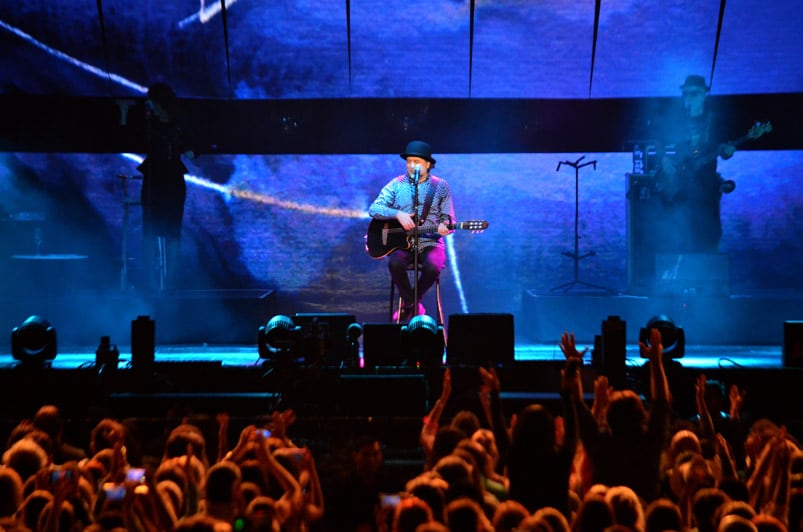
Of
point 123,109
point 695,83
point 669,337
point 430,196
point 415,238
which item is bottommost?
point 669,337

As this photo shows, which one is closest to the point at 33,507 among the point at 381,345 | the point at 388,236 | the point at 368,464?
the point at 368,464

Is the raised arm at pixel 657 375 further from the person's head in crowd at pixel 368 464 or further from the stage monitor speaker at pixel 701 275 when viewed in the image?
the stage monitor speaker at pixel 701 275

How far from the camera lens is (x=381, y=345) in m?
6.09

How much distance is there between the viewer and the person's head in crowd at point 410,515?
103 inches

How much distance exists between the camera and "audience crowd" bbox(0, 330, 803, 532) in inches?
107

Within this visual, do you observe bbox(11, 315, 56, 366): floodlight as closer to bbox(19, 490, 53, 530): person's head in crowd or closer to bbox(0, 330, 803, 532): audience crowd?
bbox(0, 330, 803, 532): audience crowd

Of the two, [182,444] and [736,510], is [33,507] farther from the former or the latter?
[736,510]

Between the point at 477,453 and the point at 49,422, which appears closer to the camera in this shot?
the point at 477,453

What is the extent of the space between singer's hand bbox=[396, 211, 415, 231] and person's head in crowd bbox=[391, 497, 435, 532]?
4.32 m

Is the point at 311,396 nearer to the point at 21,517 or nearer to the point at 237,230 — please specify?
the point at 21,517

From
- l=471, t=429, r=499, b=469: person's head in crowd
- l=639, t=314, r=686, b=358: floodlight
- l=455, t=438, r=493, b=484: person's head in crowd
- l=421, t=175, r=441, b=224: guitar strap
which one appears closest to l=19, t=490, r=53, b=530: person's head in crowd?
l=455, t=438, r=493, b=484: person's head in crowd

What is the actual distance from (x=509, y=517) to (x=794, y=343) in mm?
3979

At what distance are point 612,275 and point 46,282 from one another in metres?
5.94

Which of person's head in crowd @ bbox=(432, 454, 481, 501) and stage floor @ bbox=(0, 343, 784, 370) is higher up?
person's head in crowd @ bbox=(432, 454, 481, 501)
